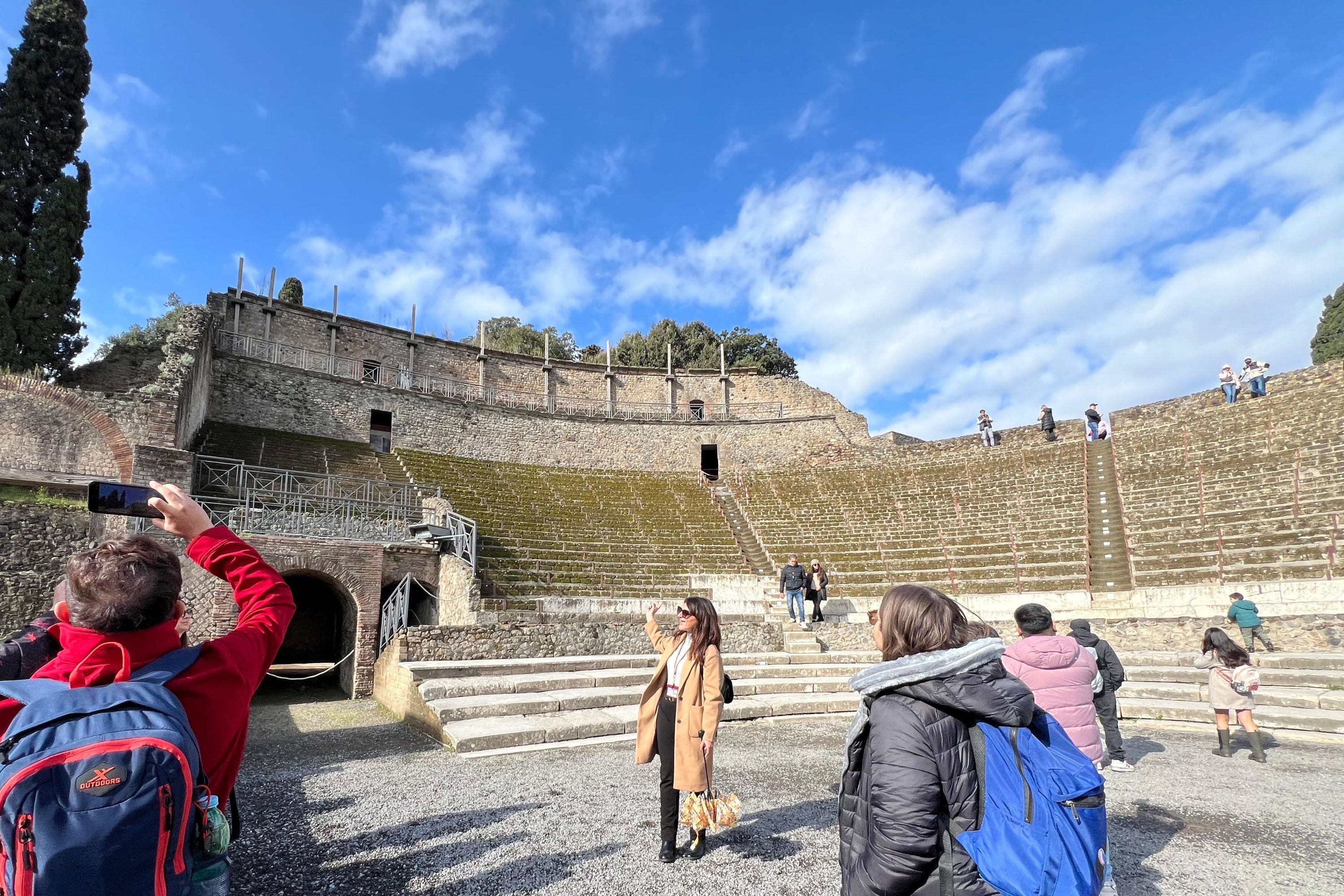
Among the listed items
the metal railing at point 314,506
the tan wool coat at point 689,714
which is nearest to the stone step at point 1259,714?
the tan wool coat at point 689,714

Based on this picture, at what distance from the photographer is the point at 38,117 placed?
16719mm

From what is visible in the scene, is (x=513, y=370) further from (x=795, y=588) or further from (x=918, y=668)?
(x=918, y=668)

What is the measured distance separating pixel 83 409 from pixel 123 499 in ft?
46.5

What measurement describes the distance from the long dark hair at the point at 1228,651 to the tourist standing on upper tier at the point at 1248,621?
4.15 m

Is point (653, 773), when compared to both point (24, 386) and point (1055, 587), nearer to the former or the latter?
point (1055, 587)

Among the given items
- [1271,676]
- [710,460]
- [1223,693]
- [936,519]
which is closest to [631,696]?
[1223,693]

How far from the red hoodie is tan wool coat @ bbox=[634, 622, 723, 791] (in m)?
2.41

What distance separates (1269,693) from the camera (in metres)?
8.00

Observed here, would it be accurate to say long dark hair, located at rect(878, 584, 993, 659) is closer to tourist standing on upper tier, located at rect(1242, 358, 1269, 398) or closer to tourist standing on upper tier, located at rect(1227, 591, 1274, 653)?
tourist standing on upper tier, located at rect(1227, 591, 1274, 653)

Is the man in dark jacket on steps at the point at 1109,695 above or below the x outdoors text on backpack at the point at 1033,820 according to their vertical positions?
below

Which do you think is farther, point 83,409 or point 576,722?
point 83,409

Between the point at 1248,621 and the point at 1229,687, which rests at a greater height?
the point at 1248,621

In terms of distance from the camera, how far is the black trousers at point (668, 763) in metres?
3.78

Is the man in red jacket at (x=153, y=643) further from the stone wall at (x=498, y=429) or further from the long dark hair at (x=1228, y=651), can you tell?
the stone wall at (x=498, y=429)
